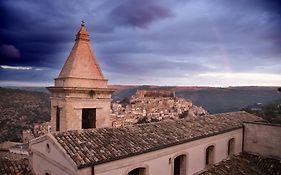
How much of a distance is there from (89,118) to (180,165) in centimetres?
544

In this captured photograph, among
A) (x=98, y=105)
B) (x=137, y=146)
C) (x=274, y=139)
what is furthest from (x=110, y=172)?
(x=274, y=139)

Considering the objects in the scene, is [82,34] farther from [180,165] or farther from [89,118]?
[180,165]

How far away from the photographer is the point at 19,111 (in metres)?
83.4

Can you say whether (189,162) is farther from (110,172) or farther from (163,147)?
(110,172)

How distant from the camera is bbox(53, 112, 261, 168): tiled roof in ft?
28.3

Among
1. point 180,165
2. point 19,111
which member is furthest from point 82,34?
point 19,111

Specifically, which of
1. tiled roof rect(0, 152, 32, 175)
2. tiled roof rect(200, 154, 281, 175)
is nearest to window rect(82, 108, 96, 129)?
tiled roof rect(0, 152, 32, 175)

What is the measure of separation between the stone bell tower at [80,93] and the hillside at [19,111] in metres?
65.0

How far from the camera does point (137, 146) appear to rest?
33.1 ft

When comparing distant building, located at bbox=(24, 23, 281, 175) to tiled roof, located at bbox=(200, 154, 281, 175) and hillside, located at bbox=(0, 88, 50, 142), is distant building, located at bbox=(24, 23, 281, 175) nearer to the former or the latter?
tiled roof, located at bbox=(200, 154, 281, 175)

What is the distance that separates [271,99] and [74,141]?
90.0m

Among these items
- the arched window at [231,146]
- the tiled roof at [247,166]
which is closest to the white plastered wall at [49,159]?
the tiled roof at [247,166]

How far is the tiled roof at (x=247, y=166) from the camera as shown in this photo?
46.0 ft

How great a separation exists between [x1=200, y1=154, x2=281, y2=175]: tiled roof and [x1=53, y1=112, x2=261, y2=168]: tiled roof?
2128 millimetres
